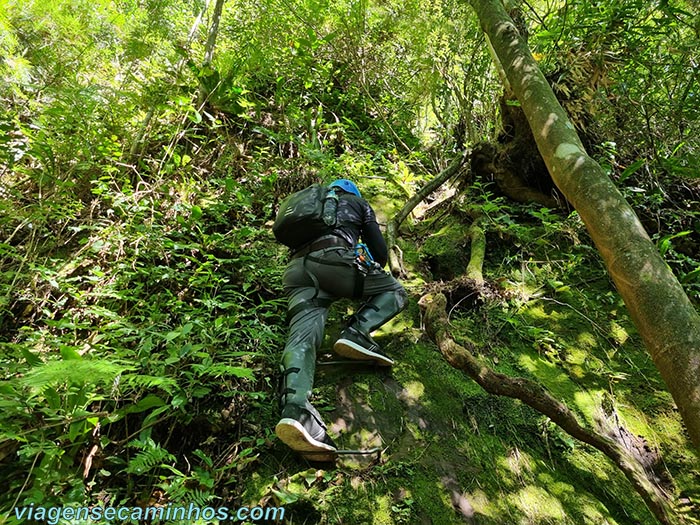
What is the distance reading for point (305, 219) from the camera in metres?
3.41

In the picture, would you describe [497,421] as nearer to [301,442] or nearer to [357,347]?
[357,347]

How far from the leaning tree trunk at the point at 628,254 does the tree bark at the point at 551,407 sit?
109 centimetres

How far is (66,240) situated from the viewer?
4051 millimetres

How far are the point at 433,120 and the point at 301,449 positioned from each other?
9280 mm

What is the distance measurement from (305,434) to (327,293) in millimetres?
1398

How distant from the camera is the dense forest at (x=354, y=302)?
218 centimetres

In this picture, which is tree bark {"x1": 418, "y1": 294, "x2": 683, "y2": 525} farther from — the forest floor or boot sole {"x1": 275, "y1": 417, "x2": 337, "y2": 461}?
boot sole {"x1": 275, "y1": 417, "x2": 337, "y2": 461}

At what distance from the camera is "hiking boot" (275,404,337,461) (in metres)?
2.30

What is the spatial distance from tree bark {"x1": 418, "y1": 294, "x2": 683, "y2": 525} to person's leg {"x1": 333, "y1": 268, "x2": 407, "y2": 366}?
1.59 ft

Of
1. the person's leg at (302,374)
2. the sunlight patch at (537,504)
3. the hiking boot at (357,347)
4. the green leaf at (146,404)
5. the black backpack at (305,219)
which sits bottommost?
the sunlight patch at (537,504)

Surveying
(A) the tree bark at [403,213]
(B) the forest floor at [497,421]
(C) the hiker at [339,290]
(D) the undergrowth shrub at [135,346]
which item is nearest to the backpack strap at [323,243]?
(C) the hiker at [339,290]

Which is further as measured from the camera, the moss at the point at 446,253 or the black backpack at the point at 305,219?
the moss at the point at 446,253

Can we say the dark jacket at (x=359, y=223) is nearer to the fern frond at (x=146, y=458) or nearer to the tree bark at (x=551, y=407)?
the tree bark at (x=551, y=407)

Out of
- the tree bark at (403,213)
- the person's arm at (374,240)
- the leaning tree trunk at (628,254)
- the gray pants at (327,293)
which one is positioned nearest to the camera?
the leaning tree trunk at (628,254)
